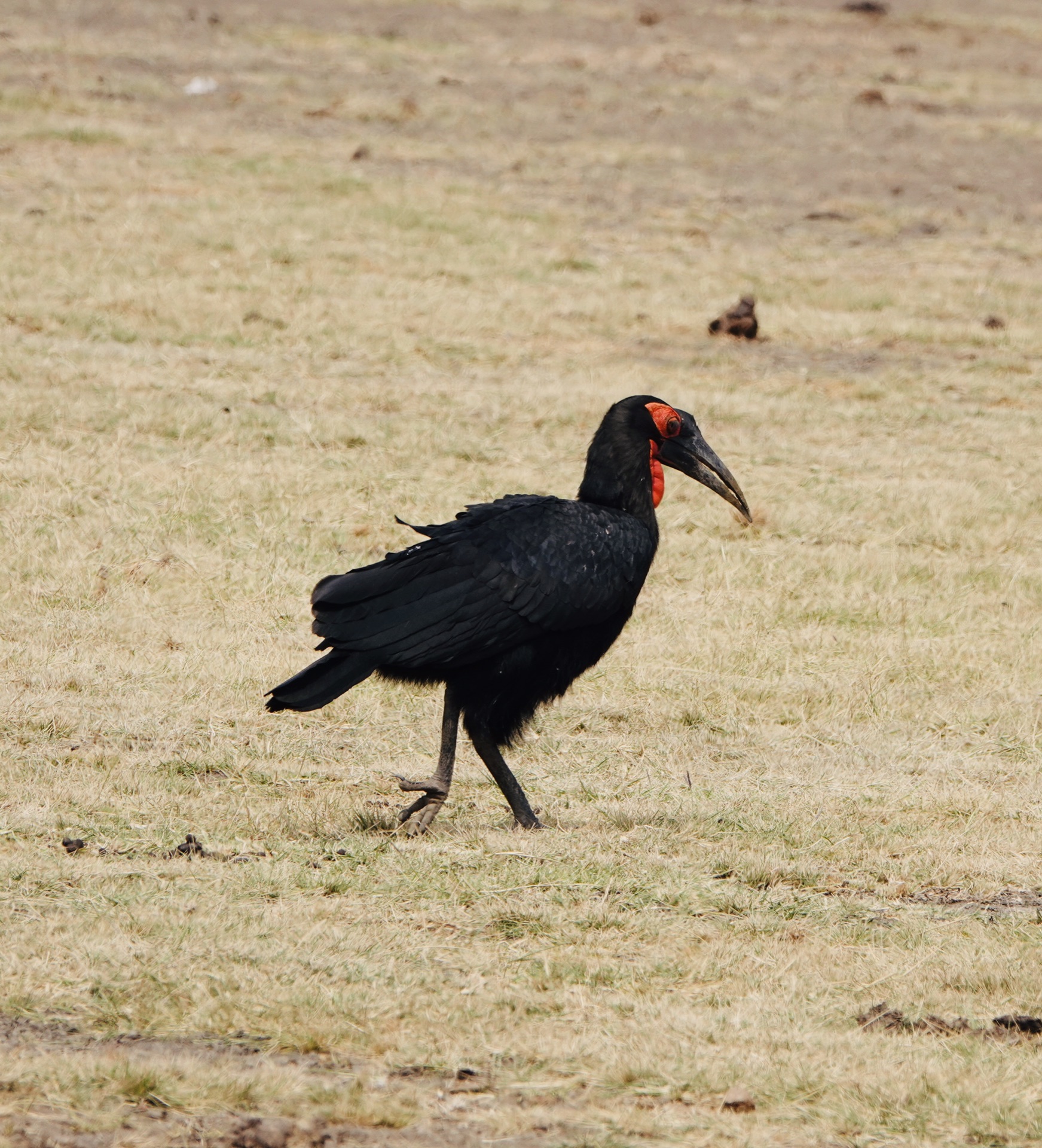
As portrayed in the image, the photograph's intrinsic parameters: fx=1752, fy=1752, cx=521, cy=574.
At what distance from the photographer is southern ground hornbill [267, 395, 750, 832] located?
6359mm

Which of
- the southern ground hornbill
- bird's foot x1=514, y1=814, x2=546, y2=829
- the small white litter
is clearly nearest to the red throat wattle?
the southern ground hornbill

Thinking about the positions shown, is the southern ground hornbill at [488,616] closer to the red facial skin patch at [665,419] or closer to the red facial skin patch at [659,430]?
the red facial skin patch at [659,430]

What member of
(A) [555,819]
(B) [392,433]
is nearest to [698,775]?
(A) [555,819]

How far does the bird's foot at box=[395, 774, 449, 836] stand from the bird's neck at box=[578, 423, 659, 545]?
143cm

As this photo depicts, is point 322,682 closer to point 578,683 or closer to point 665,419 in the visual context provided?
point 665,419

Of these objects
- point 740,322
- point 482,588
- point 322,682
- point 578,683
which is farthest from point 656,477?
point 740,322

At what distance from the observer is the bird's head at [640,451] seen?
722 centimetres

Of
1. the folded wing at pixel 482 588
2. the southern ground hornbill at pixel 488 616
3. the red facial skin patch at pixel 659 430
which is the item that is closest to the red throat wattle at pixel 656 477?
the red facial skin patch at pixel 659 430

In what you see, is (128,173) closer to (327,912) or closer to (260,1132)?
(327,912)

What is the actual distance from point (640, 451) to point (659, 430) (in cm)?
15

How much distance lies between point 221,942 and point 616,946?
1.22m

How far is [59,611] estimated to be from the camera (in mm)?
9055

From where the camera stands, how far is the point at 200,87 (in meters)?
24.8

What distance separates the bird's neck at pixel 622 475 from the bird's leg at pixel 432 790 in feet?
3.78
